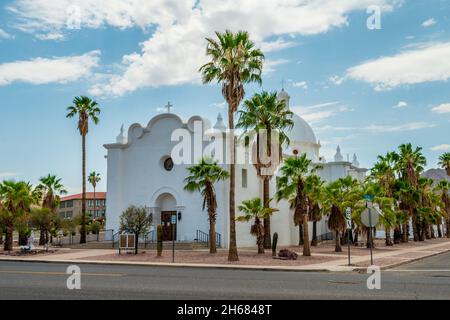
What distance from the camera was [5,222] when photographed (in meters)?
34.8

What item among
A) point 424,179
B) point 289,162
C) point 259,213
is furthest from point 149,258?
point 424,179

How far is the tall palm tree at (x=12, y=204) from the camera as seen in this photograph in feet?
114

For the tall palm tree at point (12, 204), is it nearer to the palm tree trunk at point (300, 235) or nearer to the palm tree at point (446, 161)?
the palm tree trunk at point (300, 235)

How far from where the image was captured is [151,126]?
40375 mm

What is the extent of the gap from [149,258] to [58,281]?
11.6 meters

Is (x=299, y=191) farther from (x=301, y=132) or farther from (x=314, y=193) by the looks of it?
(x=301, y=132)

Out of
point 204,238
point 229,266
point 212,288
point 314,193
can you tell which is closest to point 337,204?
point 314,193

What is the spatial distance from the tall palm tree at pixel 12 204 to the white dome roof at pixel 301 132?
87.7ft

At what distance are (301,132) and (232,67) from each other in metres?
27.9

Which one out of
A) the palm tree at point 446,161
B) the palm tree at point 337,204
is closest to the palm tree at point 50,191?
the palm tree at point 337,204

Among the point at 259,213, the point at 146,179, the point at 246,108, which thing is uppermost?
the point at 246,108

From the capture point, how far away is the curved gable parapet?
37625 mm
